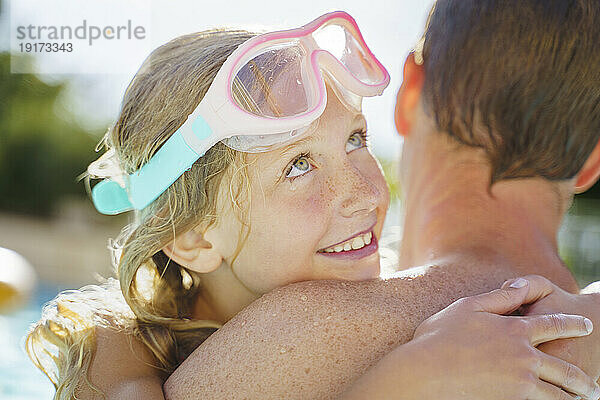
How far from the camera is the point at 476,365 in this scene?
1.47m

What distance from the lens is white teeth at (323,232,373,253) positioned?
1.96m

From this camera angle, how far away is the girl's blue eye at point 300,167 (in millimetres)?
1903

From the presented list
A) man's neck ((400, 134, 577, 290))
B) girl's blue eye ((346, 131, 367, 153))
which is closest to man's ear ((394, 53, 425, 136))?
man's neck ((400, 134, 577, 290))

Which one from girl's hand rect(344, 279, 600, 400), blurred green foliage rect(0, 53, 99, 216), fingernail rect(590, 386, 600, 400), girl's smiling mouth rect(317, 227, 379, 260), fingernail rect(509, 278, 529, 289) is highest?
fingernail rect(509, 278, 529, 289)

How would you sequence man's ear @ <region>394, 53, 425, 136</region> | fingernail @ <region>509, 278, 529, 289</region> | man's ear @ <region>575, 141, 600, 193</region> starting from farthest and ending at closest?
man's ear @ <region>394, 53, 425, 136</region> < man's ear @ <region>575, 141, 600, 193</region> < fingernail @ <region>509, 278, 529, 289</region>

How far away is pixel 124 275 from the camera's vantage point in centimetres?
221

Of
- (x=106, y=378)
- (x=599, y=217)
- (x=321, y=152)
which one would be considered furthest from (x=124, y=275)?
(x=599, y=217)

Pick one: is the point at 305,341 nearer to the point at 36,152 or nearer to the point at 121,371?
the point at 121,371

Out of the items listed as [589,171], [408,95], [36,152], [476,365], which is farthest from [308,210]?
[36,152]

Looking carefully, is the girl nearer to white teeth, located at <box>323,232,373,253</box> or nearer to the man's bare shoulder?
white teeth, located at <box>323,232,373,253</box>

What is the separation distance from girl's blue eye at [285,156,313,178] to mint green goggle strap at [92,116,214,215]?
9.4 inches

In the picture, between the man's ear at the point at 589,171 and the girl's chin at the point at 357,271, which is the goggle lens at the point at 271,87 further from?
the man's ear at the point at 589,171

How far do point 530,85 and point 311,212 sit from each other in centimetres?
94

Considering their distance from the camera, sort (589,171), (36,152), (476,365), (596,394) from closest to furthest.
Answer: (476,365)
(596,394)
(589,171)
(36,152)
